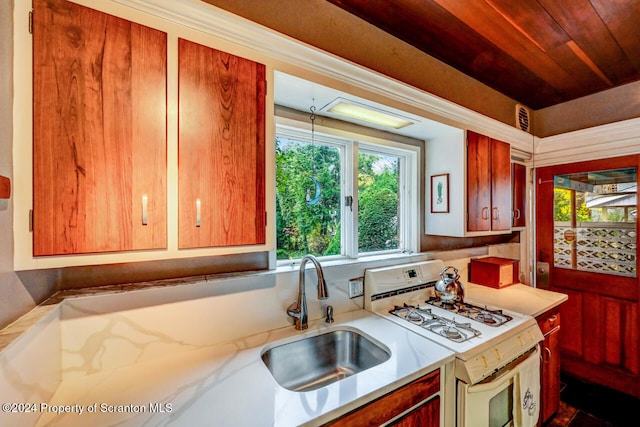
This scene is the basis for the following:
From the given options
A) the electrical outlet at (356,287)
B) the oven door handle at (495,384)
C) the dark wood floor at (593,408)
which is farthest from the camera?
the dark wood floor at (593,408)

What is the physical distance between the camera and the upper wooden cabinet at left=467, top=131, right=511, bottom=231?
1977mm

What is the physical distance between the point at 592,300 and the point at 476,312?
5.18 feet

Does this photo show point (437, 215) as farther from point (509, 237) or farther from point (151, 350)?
point (151, 350)

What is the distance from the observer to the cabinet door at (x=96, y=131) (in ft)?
2.59

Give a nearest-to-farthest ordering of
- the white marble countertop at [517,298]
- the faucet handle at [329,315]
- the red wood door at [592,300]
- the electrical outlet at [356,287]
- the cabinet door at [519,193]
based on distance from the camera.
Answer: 1. the faucet handle at [329,315]
2. the electrical outlet at [356,287]
3. the white marble countertop at [517,298]
4. the red wood door at [592,300]
5. the cabinet door at [519,193]

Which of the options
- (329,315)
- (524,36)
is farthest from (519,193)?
(329,315)

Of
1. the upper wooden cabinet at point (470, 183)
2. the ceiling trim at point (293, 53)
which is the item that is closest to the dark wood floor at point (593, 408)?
the upper wooden cabinet at point (470, 183)

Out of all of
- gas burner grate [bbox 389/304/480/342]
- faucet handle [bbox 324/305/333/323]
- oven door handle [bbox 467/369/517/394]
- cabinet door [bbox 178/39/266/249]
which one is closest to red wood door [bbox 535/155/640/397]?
oven door handle [bbox 467/369/517/394]

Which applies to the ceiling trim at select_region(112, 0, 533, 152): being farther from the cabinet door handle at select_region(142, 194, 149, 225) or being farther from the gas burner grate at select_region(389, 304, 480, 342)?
the gas burner grate at select_region(389, 304, 480, 342)

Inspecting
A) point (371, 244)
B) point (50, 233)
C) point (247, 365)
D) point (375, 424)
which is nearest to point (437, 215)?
point (371, 244)

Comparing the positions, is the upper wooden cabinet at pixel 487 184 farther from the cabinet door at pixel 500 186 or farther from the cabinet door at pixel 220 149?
the cabinet door at pixel 220 149

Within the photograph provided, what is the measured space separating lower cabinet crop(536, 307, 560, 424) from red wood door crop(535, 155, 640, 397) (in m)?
0.81

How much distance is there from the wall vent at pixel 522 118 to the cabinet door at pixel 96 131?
2.99m

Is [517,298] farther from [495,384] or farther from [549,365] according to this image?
[495,384]
